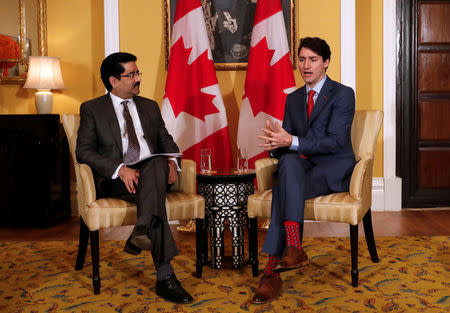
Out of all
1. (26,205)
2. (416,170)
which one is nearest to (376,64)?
(416,170)

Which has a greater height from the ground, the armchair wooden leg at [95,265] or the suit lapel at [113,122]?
the suit lapel at [113,122]

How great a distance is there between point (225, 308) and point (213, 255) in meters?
0.63

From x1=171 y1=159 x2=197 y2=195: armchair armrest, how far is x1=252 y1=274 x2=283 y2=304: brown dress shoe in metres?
0.67

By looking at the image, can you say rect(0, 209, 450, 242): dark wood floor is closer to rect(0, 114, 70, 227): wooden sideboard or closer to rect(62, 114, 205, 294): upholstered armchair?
rect(0, 114, 70, 227): wooden sideboard

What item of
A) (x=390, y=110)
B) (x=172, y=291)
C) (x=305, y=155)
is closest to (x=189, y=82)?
(x=305, y=155)

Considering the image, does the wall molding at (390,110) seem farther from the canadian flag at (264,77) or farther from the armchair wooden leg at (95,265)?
the armchair wooden leg at (95,265)

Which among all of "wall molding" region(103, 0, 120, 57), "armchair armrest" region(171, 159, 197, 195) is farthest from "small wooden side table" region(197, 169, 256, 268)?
"wall molding" region(103, 0, 120, 57)

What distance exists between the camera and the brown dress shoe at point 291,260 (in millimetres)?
2398

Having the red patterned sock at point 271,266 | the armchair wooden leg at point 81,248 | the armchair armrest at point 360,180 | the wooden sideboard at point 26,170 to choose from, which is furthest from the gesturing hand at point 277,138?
the wooden sideboard at point 26,170

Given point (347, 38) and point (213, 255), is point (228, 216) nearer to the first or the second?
point (213, 255)

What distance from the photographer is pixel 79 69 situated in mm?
4738

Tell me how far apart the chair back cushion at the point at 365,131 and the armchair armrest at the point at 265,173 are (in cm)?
54

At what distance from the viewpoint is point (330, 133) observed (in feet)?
9.25

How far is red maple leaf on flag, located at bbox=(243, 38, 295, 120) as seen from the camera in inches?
160
